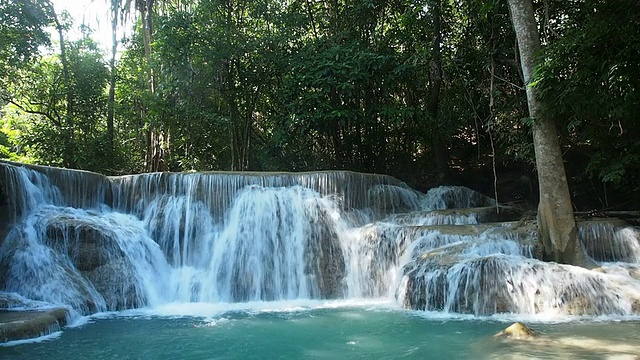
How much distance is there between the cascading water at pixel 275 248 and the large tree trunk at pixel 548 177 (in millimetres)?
370

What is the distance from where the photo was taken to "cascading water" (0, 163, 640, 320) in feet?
22.7

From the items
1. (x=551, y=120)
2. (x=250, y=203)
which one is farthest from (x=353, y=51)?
(x=551, y=120)

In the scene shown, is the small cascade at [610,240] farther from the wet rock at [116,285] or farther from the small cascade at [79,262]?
the wet rock at [116,285]

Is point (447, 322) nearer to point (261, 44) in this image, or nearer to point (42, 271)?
point (42, 271)

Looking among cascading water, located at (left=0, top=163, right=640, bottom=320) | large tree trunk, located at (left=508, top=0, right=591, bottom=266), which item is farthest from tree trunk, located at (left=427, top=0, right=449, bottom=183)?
large tree trunk, located at (left=508, top=0, right=591, bottom=266)

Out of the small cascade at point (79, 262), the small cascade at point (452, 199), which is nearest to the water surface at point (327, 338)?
the small cascade at point (79, 262)

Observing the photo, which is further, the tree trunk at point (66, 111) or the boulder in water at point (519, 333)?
the tree trunk at point (66, 111)

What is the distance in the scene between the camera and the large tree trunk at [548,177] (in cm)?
777

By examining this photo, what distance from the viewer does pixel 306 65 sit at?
1380cm

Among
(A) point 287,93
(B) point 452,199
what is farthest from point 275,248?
(A) point 287,93

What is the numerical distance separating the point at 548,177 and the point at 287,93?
25.8 feet

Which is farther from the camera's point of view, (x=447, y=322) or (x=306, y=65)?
(x=306, y=65)

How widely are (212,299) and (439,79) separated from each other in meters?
8.82

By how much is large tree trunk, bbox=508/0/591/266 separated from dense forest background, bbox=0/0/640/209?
2.69 m
